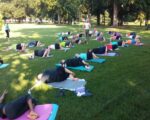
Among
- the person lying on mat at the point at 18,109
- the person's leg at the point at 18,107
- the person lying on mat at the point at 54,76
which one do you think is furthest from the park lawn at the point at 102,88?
the person's leg at the point at 18,107

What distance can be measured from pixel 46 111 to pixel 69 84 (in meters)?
2.22

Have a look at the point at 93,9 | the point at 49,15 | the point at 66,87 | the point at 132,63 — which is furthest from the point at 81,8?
the point at 66,87

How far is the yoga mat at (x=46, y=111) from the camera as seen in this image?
6559 mm

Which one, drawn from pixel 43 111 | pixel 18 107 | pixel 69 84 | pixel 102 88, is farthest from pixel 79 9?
pixel 18 107

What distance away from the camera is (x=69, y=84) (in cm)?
900

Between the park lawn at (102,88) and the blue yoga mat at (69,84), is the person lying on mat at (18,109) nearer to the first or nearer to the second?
the park lawn at (102,88)

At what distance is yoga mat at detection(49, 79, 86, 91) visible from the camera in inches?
342

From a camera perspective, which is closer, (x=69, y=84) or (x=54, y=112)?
(x=54, y=112)

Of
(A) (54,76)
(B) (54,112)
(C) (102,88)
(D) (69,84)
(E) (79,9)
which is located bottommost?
(B) (54,112)

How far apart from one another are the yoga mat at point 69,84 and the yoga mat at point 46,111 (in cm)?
141

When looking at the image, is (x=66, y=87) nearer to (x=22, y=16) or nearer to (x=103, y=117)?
(x=103, y=117)

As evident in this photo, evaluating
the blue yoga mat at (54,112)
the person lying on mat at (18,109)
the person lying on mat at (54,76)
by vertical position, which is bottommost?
the blue yoga mat at (54,112)

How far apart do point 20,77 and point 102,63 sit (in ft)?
13.5

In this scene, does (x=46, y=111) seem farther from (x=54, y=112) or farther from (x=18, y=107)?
(x=18, y=107)
